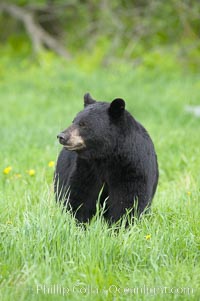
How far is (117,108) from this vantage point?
179 inches

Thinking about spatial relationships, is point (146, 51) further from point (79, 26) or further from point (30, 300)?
point (30, 300)

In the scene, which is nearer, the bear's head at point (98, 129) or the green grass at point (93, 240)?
the green grass at point (93, 240)

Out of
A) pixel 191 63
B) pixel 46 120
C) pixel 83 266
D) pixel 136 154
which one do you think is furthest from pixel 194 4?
pixel 83 266

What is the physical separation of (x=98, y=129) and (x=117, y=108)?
0.21 meters

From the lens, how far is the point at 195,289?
136 inches

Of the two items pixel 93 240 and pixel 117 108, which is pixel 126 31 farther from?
pixel 93 240

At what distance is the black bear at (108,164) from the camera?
452 cm

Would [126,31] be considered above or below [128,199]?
above

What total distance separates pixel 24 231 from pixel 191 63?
44.9 feet

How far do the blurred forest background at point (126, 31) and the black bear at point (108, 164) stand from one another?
38.7ft

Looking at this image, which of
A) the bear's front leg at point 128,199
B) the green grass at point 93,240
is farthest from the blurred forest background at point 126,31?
the bear's front leg at point 128,199

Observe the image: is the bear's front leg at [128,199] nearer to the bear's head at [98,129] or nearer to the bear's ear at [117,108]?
the bear's head at [98,129]

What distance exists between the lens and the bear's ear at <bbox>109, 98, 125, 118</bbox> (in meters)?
4.50

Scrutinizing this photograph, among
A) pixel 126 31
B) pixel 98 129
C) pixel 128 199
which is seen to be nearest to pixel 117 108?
pixel 98 129
